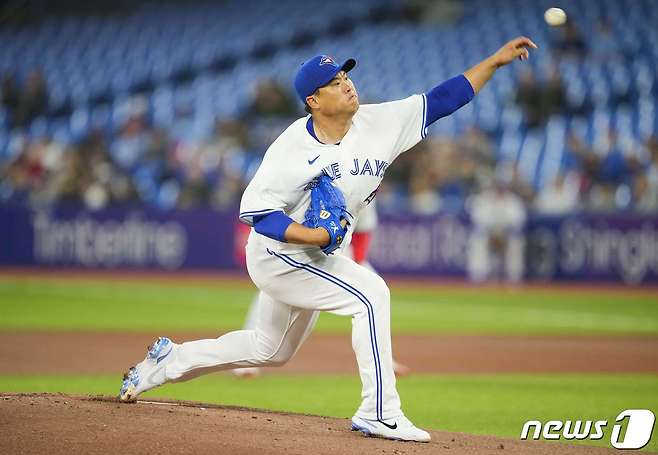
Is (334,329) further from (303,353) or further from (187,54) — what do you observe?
(187,54)

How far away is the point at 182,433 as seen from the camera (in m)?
5.35

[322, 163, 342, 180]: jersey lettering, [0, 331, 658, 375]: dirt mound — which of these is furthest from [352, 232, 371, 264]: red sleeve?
[322, 163, 342, 180]: jersey lettering

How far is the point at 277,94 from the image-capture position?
20.6 m

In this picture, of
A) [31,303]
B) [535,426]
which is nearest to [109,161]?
[31,303]

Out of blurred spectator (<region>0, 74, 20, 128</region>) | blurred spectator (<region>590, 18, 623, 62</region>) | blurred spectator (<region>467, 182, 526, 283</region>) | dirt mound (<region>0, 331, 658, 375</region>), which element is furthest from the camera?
blurred spectator (<region>590, 18, 623, 62</region>)

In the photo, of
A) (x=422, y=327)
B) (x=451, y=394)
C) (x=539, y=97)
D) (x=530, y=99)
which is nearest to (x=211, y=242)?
(x=530, y=99)

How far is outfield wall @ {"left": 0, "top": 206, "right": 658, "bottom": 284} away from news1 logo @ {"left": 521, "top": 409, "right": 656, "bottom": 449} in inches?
531

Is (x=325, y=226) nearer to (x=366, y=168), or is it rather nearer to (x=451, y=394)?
(x=366, y=168)

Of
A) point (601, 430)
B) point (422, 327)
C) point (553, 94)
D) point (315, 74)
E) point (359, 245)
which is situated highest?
point (553, 94)

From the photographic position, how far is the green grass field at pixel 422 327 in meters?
7.75

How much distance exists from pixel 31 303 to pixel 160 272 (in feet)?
18.2

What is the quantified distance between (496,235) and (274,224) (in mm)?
15203

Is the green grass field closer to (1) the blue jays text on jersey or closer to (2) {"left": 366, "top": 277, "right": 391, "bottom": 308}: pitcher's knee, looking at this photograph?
(2) {"left": 366, "top": 277, "right": 391, "bottom": 308}: pitcher's knee

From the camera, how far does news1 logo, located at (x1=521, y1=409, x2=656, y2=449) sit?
6184 mm
